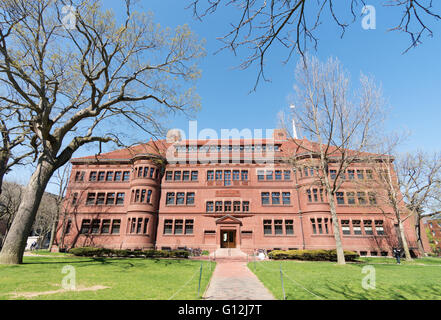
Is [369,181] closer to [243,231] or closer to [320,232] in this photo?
[320,232]

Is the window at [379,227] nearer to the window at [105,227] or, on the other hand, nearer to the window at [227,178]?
the window at [227,178]

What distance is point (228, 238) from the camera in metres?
24.8

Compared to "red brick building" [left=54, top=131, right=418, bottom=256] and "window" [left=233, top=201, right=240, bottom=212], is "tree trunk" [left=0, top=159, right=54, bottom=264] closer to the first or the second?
"red brick building" [left=54, top=131, right=418, bottom=256]

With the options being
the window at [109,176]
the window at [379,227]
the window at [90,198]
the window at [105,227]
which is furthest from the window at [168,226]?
the window at [379,227]

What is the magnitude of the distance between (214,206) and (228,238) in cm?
417

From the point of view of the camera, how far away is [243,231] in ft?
80.6

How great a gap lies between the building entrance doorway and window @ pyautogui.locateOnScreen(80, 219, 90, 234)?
16455 millimetres

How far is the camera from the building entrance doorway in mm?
24417

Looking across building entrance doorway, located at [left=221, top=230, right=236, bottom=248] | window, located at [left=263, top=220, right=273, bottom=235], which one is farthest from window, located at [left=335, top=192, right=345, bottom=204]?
building entrance doorway, located at [left=221, top=230, right=236, bottom=248]

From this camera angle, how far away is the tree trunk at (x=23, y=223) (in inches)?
387

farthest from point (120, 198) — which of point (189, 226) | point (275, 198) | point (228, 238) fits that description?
point (275, 198)

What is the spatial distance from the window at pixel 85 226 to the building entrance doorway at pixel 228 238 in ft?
54.0

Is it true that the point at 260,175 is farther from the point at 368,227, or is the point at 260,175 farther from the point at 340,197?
the point at 368,227
